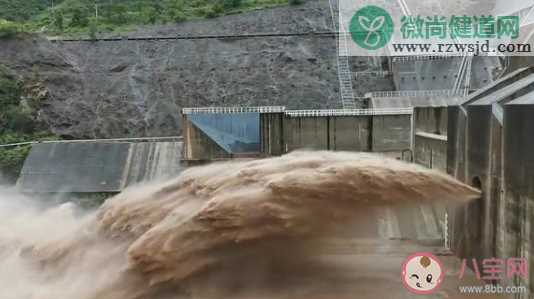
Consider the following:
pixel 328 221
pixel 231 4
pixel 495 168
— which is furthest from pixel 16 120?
pixel 495 168

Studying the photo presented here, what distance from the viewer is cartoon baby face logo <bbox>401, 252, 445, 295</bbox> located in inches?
382

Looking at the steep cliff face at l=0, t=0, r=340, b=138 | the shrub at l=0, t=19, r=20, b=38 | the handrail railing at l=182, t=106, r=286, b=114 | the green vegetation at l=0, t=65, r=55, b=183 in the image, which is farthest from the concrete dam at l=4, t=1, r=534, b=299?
the shrub at l=0, t=19, r=20, b=38

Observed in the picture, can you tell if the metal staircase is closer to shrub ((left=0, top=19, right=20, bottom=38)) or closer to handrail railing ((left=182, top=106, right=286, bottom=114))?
handrail railing ((left=182, top=106, right=286, bottom=114))

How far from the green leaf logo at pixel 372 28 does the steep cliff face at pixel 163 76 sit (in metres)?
2.93

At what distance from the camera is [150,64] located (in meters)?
39.7

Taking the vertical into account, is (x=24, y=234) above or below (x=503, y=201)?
below

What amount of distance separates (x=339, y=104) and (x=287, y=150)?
13.8 metres

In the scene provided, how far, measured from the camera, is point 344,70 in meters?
39.1

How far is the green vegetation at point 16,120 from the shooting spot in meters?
28.6

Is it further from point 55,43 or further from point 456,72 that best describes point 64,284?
point 55,43

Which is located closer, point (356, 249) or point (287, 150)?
point (356, 249)

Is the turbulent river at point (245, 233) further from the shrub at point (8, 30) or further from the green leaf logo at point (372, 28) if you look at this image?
the green leaf logo at point (372, 28)

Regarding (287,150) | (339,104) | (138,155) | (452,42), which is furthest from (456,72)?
(138,155)

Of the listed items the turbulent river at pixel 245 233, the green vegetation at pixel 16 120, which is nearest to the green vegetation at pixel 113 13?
the green vegetation at pixel 16 120
